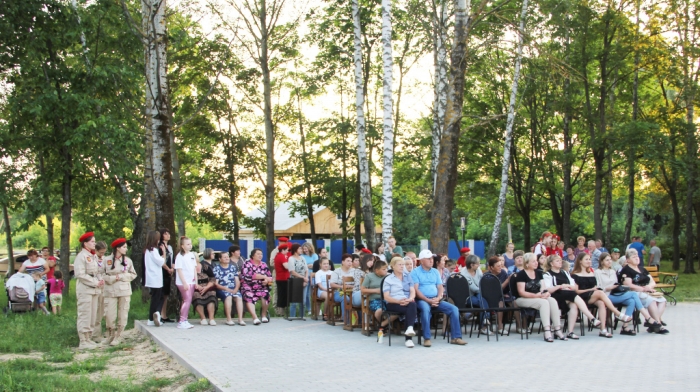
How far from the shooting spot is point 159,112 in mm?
13992

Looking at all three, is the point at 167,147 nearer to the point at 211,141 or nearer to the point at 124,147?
the point at 124,147

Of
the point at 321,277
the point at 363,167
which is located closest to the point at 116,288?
the point at 321,277

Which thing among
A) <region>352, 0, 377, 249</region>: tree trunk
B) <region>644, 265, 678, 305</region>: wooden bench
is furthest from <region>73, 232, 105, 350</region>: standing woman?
<region>644, 265, 678, 305</region>: wooden bench

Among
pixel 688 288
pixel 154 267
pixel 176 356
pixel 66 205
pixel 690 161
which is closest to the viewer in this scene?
pixel 176 356

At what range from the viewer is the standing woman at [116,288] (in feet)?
37.7

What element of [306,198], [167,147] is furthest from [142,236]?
[306,198]

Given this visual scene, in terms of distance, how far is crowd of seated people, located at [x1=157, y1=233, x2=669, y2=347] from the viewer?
11289 mm

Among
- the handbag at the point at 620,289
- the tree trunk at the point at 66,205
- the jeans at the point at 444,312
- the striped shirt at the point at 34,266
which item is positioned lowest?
the jeans at the point at 444,312

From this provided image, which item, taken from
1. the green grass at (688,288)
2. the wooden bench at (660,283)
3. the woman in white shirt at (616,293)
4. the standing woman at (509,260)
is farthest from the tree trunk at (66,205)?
the green grass at (688,288)

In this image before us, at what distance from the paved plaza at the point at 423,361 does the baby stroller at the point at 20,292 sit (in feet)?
13.7

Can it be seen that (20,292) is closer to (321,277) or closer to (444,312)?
(321,277)

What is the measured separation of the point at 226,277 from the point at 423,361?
5.36m

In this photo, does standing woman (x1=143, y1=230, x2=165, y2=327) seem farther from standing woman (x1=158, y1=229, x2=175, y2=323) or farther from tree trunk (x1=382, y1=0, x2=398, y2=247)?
tree trunk (x1=382, y1=0, x2=398, y2=247)

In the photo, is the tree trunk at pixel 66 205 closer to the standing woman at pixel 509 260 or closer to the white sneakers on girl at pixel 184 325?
the white sneakers on girl at pixel 184 325
